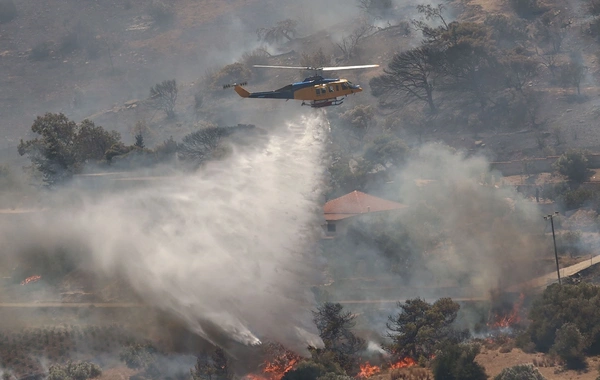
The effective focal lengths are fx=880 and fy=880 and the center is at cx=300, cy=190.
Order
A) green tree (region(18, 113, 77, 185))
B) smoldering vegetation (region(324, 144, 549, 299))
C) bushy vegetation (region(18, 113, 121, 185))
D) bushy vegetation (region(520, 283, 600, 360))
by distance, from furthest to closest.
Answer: bushy vegetation (region(18, 113, 121, 185)) → green tree (region(18, 113, 77, 185)) → smoldering vegetation (region(324, 144, 549, 299)) → bushy vegetation (region(520, 283, 600, 360))

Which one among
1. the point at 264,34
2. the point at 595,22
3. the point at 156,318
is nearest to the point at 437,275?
the point at 156,318

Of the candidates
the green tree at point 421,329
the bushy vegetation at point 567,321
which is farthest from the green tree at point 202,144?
the bushy vegetation at point 567,321

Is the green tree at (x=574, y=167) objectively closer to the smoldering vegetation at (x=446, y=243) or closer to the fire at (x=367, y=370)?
the smoldering vegetation at (x=446, y=243)

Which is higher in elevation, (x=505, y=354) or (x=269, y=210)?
(x=269, y=210)

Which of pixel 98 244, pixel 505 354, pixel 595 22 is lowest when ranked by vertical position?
pixel 505 354

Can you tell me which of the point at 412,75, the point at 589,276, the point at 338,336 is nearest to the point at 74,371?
the point at 338,336

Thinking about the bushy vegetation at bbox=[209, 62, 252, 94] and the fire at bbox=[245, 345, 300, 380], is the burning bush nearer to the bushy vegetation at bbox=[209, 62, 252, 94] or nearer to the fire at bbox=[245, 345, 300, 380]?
the fire at bbox=[245, 345, 300, 380]

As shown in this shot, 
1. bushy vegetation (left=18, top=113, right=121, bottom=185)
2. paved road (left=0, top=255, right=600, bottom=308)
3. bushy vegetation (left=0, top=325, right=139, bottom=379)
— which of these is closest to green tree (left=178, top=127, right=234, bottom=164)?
bushy vegetation (left=18, top=113, right=121, bottom=185)

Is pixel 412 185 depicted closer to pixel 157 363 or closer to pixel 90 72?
pixel 157 363
